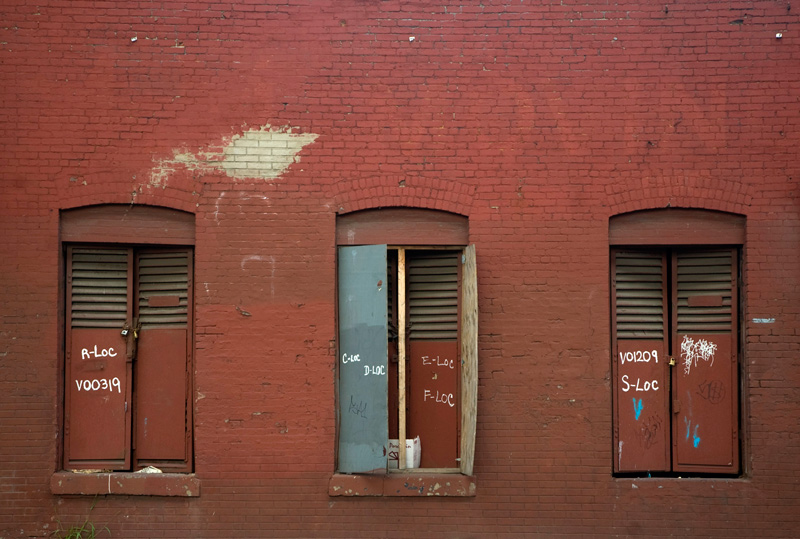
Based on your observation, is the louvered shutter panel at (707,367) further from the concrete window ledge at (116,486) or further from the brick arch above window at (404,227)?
the concrete window ledge at (116,486)

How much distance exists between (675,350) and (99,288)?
5305 mm

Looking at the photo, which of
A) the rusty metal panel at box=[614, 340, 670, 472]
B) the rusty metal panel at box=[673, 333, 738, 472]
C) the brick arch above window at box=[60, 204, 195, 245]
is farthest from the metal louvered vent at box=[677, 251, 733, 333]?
the brick arch above window at box=[60, 204, 195, 245]

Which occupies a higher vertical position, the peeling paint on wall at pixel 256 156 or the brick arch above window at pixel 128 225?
the peeling paint on wall at pixel 256 156

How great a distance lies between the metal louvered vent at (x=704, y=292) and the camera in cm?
623

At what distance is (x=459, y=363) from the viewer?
629cm

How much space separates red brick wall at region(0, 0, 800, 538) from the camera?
605cm

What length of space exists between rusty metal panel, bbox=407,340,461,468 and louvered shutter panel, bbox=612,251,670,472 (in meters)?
1.45

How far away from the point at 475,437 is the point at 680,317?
2189 mm

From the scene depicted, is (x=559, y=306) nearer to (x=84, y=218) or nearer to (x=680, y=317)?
(x=680, y=317)

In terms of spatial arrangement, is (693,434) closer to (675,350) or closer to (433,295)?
(675,350)

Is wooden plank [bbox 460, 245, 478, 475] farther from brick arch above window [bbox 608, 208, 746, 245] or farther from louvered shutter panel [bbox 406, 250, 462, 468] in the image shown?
brick arch above window [bbox 608, 208, 746, 245]

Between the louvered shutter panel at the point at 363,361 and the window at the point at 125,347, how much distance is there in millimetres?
1428

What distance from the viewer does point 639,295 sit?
632 centimetres

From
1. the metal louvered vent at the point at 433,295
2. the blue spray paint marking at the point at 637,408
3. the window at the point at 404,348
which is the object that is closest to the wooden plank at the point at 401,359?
the window at the point at 404,348
